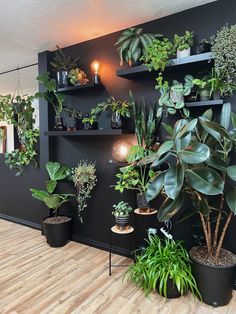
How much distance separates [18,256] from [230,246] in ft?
7.72

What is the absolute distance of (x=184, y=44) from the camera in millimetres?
2195

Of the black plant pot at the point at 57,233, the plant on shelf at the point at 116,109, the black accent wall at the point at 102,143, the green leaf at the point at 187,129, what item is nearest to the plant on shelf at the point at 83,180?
the black accent wall at the point at 102,143

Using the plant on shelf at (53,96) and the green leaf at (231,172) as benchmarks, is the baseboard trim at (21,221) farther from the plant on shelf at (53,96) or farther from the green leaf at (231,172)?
the green leaf at (231,172)

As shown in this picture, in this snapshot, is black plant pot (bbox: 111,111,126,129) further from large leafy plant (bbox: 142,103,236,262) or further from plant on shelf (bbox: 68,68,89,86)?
large leafy plant (bbox: 142,103,236,262)

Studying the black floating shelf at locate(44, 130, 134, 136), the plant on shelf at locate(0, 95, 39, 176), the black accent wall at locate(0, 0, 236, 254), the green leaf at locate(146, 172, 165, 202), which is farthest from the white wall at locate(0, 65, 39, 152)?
the green leaf at locate(146, 172, 165, 202)

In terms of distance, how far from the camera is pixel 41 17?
2.41m

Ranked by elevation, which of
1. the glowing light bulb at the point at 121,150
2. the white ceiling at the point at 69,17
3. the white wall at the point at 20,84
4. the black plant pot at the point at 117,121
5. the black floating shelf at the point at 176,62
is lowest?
the glowing light bulb at the point at 121,150

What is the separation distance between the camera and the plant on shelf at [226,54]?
6.03 ft

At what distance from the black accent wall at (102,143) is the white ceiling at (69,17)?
0.12m

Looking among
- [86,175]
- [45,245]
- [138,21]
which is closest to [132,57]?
[138,21]

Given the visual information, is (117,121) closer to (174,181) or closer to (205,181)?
(174,181)

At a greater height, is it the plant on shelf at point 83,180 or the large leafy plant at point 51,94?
the large leafy plant at point 51,94

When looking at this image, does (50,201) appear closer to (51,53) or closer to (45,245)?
(45,245)

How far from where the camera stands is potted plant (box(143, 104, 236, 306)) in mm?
1649
